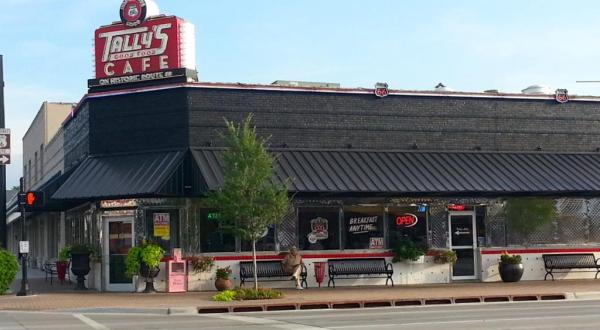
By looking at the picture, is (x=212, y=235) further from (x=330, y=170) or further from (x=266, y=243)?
(x=330, y=170)

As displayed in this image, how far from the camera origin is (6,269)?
82.7 feet

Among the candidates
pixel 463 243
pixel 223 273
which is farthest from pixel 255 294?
pixel 463 243

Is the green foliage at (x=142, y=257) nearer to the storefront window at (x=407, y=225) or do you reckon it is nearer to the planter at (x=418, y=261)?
the storefront window at (x=407, y=225)

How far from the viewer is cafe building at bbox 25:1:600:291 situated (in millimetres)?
25906

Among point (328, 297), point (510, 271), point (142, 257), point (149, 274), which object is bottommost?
point (328, 297)

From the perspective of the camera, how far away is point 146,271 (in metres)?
24.8

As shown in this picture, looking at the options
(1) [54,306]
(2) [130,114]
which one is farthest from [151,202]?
(1) [54,306]

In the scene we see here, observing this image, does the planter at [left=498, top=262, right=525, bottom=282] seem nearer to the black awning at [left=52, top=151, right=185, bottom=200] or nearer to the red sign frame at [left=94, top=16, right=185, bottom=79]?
the black awning at [left=52, top=151, right=185, bottom=200]

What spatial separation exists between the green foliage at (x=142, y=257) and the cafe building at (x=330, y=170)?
785 millimetres

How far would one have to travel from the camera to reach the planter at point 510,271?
90.0ft

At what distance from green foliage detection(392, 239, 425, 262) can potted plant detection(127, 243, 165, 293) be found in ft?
24.3

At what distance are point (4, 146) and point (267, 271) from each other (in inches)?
344

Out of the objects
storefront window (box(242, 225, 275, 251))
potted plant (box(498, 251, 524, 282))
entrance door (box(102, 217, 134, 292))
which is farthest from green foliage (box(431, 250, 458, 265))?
entrance door (box(102, 217, 134, 292))

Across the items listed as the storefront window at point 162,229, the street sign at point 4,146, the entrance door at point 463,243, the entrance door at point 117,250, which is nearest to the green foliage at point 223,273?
the storefront window at point 162,229
